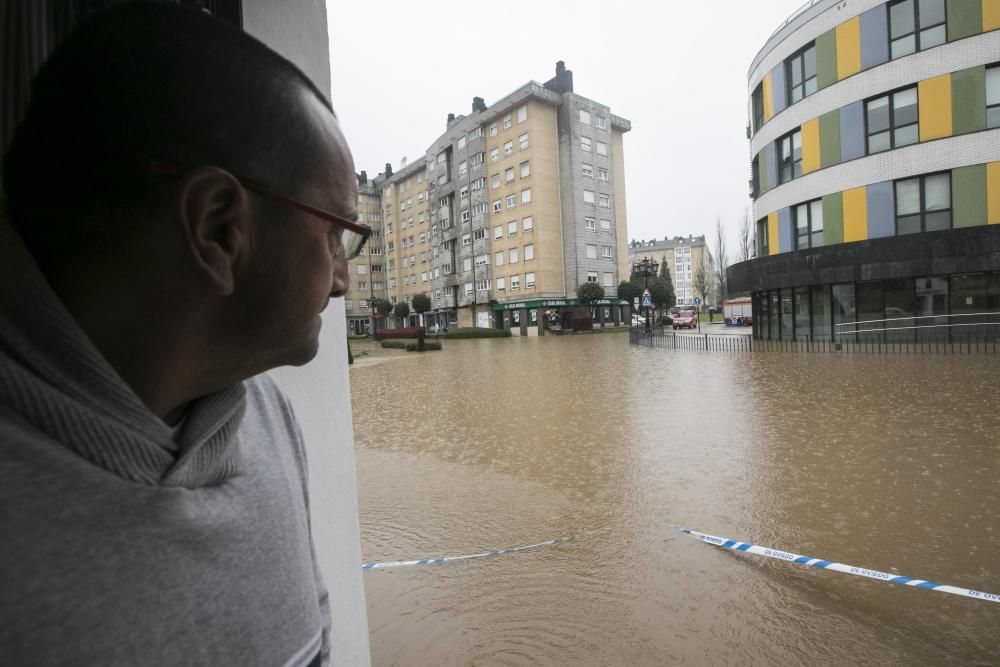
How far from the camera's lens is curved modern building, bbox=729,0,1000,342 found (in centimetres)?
1825

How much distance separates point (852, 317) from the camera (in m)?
20.9

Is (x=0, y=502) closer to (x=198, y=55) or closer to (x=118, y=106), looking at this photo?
(x=118, y=106)

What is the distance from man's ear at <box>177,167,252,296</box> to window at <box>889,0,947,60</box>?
2584 cm

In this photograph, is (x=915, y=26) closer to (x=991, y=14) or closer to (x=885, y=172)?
(x=991, y=14)

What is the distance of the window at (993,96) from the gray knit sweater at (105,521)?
995 inches

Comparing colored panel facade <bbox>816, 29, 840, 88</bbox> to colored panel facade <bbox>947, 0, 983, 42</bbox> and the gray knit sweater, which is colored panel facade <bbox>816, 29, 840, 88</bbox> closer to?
colored panel facade <bbox>947, 0, 983, 42</bbox>

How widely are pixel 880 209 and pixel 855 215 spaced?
817mm

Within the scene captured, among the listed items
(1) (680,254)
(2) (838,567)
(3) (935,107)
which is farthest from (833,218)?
(1) (680,254)

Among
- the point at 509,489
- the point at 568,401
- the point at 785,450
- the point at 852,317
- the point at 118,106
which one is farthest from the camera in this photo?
the point at 852,317

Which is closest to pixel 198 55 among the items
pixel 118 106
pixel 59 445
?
pixel 118 106

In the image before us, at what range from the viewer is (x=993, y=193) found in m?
18.0

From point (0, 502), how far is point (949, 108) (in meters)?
25.5

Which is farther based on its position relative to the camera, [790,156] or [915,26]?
[790,156]

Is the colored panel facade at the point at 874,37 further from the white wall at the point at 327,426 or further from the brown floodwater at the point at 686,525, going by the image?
the white wall at the point at 327,426
